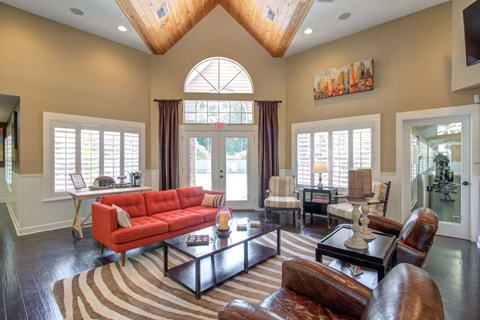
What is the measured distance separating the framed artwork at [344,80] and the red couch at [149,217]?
3.62m

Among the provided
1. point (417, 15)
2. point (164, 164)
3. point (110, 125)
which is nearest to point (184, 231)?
point (164, 164)

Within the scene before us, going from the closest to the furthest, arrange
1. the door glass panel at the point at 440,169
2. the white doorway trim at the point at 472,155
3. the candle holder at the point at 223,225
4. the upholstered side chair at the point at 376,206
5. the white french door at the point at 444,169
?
the candle holder at the point at 223,225, the white doorway trim at the point at 472,155, the white french door at the point at 444,169, the door glass panel at the point at 440,169, the upholstered side chair at the point at 376,206

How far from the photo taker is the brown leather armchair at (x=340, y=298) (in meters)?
0.98

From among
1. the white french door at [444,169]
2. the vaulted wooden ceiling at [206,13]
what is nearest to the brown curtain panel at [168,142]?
the vaulted wooden ceiling at [206,13]

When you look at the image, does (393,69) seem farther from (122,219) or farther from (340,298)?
(122,219)

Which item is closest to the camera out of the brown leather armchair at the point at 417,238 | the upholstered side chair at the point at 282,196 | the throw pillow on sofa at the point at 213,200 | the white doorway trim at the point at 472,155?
the brown leather armchair at the point at 417,238

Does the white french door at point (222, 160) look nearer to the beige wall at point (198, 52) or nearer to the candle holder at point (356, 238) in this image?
the beige wall at point (198, 52)

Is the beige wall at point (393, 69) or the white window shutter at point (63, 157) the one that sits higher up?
the beige wall at point (393, 69)

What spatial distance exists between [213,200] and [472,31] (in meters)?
4.78

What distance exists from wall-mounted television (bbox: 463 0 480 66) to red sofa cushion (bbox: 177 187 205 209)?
4.90m

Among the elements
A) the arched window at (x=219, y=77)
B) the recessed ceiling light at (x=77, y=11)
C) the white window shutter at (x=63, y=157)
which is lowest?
the white window shutter at (x=63, y=157)

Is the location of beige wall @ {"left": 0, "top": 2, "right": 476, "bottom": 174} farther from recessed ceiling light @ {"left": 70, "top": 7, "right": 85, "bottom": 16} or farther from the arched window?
recessed ceiling light @ {"left": 70, "top": 7, "right": 85, "bottom": 16}

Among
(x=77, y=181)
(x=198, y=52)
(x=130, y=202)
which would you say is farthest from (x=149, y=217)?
(x=198, y=52)

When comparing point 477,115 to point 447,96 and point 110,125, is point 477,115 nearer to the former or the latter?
point 447,96
